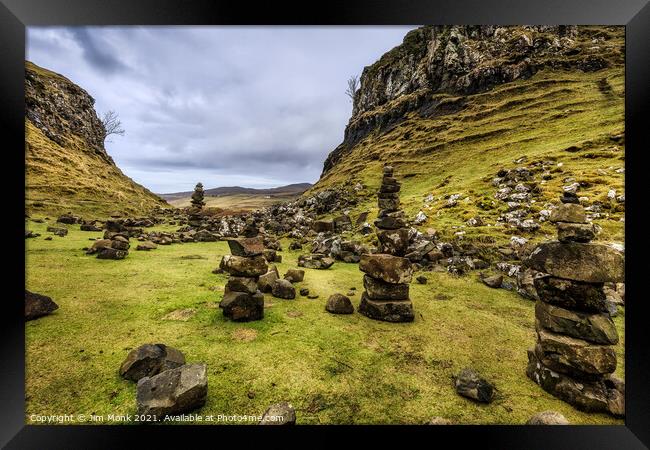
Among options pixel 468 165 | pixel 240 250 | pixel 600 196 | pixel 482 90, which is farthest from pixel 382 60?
pixel 240 250

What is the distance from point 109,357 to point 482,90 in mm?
59452

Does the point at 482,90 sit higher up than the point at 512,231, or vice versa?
the point at 482,90

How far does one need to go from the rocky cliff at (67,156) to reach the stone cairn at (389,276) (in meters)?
24.7

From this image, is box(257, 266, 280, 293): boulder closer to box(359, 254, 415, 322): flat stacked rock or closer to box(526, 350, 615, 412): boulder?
box(359, 254, 415, 322): flat stacked rock

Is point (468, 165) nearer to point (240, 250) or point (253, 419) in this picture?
point (240, 250)

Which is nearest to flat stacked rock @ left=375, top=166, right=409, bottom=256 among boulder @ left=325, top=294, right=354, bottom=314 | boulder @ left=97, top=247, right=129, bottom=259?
boulder @ left=325, top=294, right=354, bottom=314

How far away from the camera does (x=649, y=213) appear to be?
3.66m

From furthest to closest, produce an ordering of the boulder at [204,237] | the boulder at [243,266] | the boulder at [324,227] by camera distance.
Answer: the boulder at [324,227], the boulder at [204,237], the boulder at [243,266]

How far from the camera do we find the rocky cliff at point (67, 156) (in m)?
25.9

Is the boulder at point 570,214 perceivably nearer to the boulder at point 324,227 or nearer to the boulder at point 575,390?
the boulder at point 575,390

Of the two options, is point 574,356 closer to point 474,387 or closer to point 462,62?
point 474,387

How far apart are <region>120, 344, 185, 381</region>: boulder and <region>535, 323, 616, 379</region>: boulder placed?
5.33 m

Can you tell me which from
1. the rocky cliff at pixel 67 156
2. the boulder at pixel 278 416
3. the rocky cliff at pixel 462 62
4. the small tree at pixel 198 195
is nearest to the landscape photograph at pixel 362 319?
the boulder at pixel 278 416

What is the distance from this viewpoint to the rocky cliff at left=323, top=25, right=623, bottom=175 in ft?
142
